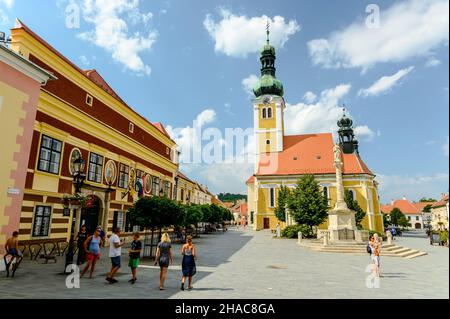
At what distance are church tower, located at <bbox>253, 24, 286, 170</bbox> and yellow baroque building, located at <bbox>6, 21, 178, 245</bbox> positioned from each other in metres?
33.0

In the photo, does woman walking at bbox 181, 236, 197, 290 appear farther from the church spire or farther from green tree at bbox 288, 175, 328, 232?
the church spire

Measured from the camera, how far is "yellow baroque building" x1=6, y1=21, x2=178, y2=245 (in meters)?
15.5

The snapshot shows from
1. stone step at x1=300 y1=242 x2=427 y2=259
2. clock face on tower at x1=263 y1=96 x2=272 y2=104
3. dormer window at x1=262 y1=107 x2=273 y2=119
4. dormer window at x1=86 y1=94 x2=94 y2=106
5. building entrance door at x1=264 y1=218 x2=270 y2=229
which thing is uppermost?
clock face on tower at x1=263 y1=96 x2=272 y2=104

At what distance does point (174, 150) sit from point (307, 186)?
1746 centimetres

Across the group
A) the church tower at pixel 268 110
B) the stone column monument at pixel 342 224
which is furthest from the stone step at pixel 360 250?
the church tower at pixel 268 110

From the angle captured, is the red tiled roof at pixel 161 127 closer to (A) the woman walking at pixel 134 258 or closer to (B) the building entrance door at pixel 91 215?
(B) the building entrance door at pixel 91 215

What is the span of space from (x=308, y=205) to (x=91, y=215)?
23.0 metres

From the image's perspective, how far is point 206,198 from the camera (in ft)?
232

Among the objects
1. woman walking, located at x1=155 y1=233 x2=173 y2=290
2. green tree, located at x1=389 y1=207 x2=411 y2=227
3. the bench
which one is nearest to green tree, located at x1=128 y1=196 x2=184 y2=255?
the bench

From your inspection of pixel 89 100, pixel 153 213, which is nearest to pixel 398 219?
pixel 153 213

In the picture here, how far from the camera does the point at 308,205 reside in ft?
107

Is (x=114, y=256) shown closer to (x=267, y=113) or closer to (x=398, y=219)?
(x=267, y=113)

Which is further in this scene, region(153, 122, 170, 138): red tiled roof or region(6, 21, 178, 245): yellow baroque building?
region(153, 122, 170, 138): red tiled roof
